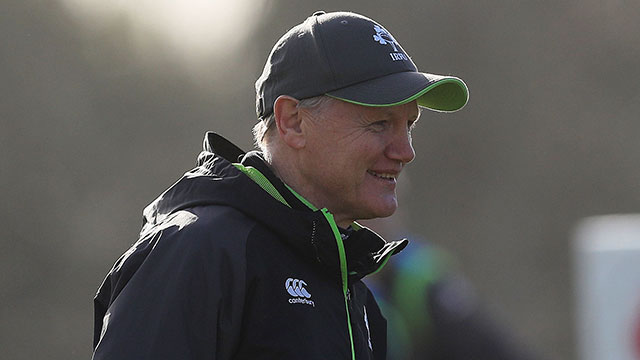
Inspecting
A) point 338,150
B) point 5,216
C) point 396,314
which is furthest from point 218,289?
point 5,216

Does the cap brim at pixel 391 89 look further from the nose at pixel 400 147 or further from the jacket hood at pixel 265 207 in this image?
the jacket hood at pixel 265 207

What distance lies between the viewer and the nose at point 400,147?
10.5 feet

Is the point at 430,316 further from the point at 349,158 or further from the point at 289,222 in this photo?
the point at 289,222

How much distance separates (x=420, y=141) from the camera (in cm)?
1619

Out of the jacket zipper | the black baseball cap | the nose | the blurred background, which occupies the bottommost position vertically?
the blurred background

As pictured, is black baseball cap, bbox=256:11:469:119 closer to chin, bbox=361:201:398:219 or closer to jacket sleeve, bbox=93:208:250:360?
chin, bbox=361:201:398:219

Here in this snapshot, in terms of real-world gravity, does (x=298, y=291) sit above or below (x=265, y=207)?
below

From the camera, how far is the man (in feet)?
9.00

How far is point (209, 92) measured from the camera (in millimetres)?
18391

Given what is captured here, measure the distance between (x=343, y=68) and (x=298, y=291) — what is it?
0.54 metres

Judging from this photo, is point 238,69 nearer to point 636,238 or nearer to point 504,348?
point 636,238

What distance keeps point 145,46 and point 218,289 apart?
15959mm

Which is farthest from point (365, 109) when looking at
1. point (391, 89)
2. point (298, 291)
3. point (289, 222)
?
point (298, 291)

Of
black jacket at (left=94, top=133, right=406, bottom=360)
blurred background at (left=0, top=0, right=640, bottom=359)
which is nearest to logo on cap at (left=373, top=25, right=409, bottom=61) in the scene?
black jacket at (left=94, top=133, right=406, bottom=360)
